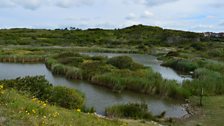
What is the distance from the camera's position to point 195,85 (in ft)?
80.6

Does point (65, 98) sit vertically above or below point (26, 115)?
below

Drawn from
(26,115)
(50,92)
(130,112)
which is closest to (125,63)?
(130,112)

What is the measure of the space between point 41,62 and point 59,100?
33.5 metres

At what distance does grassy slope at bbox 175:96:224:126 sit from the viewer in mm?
15906

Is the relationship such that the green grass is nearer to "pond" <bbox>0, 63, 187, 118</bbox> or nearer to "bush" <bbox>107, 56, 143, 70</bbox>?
"pond" <bbox>0, 63, 187, 118</bbox>

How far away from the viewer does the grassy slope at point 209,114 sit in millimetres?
15906

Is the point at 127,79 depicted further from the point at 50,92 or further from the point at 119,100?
the point at 50,92

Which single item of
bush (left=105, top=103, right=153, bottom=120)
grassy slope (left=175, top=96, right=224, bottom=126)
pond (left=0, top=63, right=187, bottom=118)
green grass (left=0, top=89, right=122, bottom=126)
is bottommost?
pond (left=0, top=63, right=187, bottom=118)

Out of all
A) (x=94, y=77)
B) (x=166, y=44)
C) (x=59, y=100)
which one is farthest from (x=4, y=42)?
(x=59, y=100)

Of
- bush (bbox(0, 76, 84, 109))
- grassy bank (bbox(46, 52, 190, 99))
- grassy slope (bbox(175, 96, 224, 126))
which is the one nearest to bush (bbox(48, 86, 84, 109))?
bush (bbox(0, 76, 84, 109))

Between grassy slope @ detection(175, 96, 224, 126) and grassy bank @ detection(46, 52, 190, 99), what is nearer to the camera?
grassy slope @ detection(175, 96, 224, 126)

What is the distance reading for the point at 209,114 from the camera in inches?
703

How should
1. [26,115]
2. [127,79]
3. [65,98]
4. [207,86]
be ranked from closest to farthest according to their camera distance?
[26,115]
[65,98]
[207,86]
[127,79]

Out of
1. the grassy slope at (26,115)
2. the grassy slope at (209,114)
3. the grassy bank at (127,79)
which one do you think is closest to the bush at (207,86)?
the grassy bank at (127,79)
